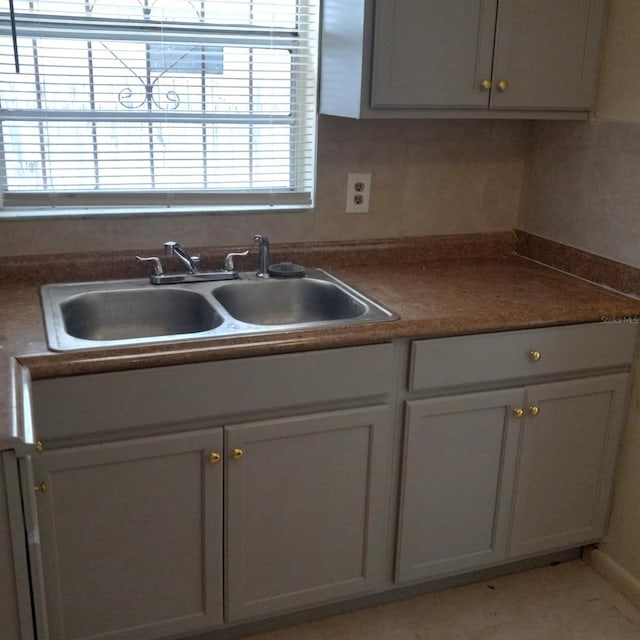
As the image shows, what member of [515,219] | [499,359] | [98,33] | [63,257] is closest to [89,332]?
[63,257]

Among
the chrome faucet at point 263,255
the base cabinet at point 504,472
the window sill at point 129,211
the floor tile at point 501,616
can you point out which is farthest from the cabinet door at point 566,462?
the window sill at point 129,211

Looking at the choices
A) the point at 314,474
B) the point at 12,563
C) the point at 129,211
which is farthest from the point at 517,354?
the point at 12,563

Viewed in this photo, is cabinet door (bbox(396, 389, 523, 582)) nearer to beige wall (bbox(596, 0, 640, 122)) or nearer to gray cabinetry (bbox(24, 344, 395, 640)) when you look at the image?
gray cabinetry (bbox(24, 344, 395, 640))

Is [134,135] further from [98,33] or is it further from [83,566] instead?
[83,566]

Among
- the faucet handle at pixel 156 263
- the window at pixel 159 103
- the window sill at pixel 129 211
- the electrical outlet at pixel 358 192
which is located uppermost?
the window at pixel 159 103

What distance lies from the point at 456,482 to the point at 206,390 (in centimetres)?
80

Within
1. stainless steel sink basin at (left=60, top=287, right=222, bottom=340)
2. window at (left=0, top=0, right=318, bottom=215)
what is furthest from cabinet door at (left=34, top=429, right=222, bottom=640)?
window at (left=0, top=0, right=318, bottom=215)

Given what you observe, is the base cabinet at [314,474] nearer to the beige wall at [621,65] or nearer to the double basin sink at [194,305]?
the double basin sink at [194,305]

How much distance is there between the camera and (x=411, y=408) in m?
2.02

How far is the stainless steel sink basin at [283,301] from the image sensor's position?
7.54 ft

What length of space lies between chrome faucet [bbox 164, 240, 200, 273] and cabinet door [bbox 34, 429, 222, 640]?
0.61 metres

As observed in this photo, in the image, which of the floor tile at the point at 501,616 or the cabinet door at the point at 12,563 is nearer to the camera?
the cabinet door at the point at 12,563

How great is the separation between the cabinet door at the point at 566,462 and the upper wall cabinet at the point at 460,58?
2.74 ft

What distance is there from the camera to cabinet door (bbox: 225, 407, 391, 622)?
6.30ft
